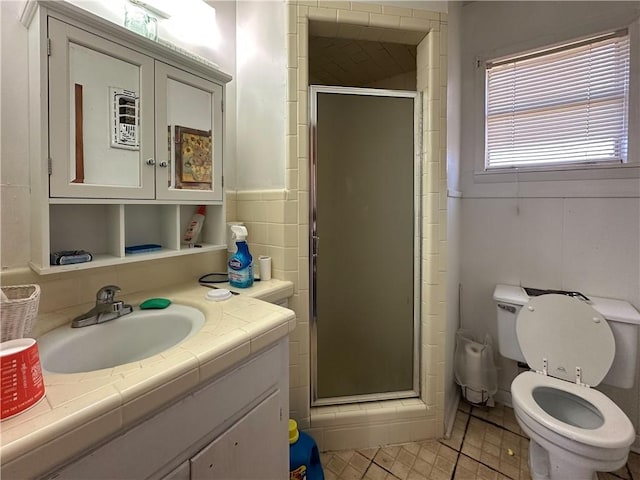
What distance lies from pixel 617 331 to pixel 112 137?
2.18 m

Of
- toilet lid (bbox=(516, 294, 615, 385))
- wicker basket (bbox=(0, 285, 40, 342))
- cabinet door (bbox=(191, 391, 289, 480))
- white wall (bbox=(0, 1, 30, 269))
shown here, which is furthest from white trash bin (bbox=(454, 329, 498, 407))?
white wall (bbox=(0, 1, 30, 269))

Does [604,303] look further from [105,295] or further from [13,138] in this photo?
[13,138]

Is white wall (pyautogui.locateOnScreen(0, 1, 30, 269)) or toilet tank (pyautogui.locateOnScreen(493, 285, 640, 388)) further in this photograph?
toilet tank (pyautogui.locateOnScreen(493, 285, 640, 388))

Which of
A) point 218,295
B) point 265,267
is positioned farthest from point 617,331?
point 218,295

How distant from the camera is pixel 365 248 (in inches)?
68.6

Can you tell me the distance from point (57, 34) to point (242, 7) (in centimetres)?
99

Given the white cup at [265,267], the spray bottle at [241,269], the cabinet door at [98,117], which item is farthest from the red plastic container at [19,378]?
the white cup at [265,267]

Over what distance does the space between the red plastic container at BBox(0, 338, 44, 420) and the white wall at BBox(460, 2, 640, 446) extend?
2035 millimetres

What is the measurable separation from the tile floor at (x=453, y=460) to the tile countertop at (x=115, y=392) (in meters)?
0.96

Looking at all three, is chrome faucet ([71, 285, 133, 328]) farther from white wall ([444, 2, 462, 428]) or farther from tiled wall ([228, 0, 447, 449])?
white wall ([444, 2, 462, 428])

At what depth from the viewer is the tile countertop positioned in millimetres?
442

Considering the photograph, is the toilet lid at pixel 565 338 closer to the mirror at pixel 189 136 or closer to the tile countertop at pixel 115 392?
the tile countertop at pixel 115 392

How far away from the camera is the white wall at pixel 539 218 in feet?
4.94

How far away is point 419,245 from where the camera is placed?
1.55 m
